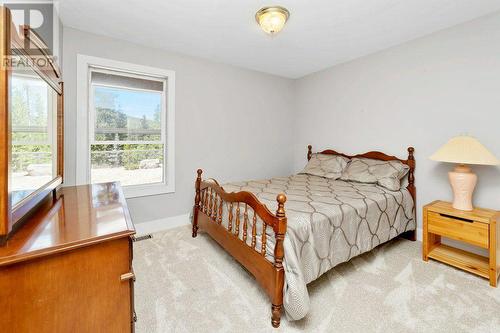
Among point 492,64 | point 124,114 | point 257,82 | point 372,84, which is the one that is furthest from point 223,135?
point 492,64

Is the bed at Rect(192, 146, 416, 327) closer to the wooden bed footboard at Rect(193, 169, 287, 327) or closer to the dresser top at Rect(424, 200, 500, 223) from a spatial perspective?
the wooden bed footboard at Rect(193, 169, 287, 327)

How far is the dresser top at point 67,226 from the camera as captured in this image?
823 millimetres

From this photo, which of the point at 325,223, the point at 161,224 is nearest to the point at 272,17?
the point at 325,223

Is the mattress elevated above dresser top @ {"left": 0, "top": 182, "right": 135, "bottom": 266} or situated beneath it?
situated beneath

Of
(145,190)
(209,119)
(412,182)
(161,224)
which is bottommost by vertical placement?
(161,224)

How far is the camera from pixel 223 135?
11.7ft

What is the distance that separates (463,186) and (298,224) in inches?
66.5

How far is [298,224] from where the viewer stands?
1.70 meters

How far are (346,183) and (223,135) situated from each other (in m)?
1.83

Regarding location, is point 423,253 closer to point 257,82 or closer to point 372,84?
point 372,84

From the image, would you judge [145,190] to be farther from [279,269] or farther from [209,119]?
[279,269]

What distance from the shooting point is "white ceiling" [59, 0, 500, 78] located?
2080mm

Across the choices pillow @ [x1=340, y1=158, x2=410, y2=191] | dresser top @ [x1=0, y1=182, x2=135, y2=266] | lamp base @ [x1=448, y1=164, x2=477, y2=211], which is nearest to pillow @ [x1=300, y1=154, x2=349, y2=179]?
pillow @ [x1=340, y1=158, x2=410, y2=191]
